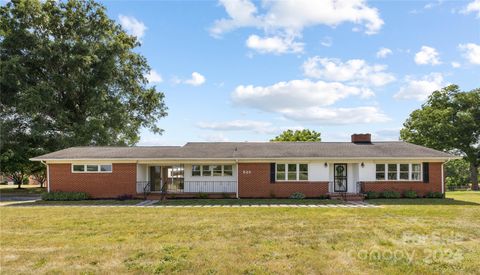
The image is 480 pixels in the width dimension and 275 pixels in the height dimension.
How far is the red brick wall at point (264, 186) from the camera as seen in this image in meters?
21.3

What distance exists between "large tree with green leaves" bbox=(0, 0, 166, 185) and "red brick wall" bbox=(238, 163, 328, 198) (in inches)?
601

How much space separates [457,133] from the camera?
127 feet

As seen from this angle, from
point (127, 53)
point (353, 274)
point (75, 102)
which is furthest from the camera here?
point (127, 53)

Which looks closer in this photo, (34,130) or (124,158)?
(124,158)

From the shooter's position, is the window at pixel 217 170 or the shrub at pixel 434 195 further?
the window at pixel 217 170

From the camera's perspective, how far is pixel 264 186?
21375mm

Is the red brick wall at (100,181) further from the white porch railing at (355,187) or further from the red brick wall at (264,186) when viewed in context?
the white porch railing at (355,187)

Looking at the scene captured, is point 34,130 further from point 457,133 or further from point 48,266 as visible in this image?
point 457,133

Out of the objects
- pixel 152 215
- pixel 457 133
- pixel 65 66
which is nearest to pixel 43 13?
pixel 65 66

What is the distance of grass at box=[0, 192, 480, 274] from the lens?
274 inches

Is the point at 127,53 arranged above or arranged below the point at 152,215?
above

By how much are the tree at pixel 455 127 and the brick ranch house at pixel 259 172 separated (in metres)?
19.4

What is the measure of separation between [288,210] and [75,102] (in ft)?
83.1

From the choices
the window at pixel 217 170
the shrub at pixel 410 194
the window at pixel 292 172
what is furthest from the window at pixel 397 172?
the window at pixel 217 170
